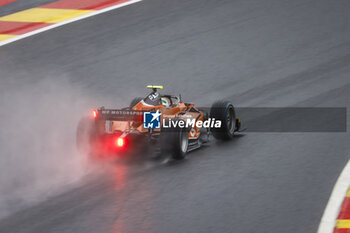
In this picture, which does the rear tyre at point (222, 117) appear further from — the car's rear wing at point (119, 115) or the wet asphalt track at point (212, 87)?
the car's rear wing at point (119, 115)

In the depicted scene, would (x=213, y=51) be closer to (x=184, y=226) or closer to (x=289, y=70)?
(x=289, y=70)

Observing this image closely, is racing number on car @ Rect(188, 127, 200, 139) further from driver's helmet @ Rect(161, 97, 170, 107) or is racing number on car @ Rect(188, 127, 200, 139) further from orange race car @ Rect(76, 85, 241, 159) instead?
driver's helmet @ Rect(161, 97, 170, 107)

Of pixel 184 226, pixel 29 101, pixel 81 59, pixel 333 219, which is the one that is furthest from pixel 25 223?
pixel 81 59

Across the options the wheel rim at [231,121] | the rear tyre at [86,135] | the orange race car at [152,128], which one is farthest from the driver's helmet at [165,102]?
the rear tyre at [86,135]

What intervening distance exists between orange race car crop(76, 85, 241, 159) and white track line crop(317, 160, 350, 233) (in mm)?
2767

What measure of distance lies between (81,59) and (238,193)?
29.5 feet

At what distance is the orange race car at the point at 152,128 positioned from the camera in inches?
445

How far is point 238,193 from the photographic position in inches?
386

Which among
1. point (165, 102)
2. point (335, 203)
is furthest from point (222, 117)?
point (335, 203)

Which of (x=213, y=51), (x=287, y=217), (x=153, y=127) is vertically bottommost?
(x=287, y=217)

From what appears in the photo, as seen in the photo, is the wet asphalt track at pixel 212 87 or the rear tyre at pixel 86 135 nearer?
the wet asphalt track at pixel 212 87

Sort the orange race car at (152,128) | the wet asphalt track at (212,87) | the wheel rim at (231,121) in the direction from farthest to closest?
the wheel rim at (231,121)
the orange race car at (152,128)
the wet asphalt track at (212,87)

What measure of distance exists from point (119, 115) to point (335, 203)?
165 inches

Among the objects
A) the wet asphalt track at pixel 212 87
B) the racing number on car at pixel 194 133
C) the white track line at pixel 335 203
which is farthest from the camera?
the racing number on car at pixel 194 133
